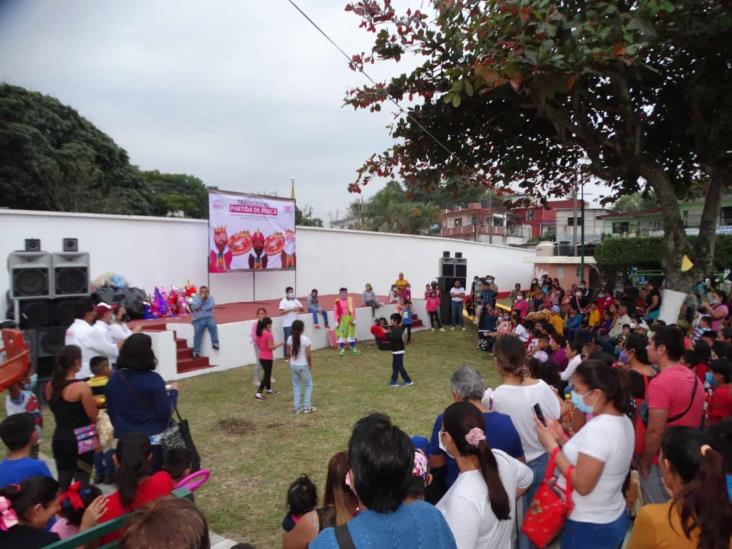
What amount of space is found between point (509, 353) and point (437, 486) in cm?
88

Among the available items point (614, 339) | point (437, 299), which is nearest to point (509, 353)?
point (614, 339)

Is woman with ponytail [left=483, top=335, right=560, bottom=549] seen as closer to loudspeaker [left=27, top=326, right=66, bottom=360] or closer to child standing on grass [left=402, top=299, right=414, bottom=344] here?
loudspeaker [left=27, top=326, right=66, bottom=360]

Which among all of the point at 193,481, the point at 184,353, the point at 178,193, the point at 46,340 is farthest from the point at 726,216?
the point at 178,193

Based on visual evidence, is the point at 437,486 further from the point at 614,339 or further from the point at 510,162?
the point at 510,162

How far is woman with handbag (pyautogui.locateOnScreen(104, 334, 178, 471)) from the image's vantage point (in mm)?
3701

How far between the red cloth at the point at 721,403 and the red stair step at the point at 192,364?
899cm

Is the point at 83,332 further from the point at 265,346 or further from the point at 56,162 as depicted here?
the point at 56,162

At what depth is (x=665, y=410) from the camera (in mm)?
3146

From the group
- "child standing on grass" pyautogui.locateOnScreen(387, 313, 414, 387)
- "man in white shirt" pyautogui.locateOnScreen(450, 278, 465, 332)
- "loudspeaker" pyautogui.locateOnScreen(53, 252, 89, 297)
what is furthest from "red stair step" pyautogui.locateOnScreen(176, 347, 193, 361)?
"man in white shirt" pyautogui.locateOnScreen(450, 278, 465, 332)

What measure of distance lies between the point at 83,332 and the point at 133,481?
11.4 ft

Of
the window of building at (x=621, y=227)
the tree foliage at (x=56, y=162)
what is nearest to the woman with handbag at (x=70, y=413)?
the tree foliage at (x=56, y=162)

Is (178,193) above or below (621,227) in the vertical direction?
above

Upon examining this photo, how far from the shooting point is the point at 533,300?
44.5ft

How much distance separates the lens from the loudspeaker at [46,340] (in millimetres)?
7932
